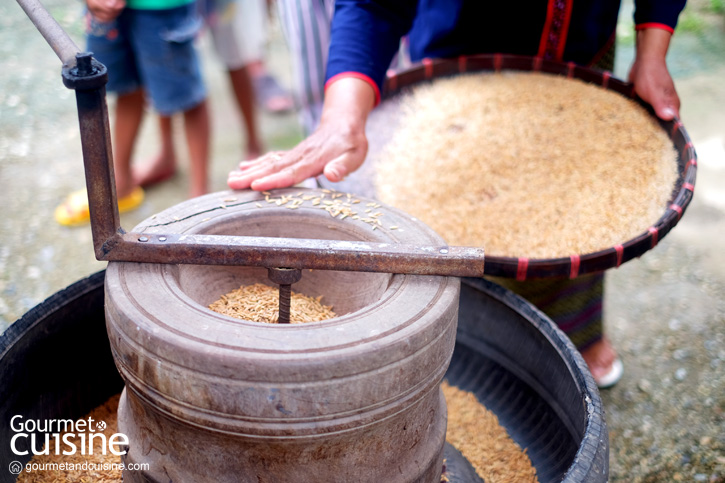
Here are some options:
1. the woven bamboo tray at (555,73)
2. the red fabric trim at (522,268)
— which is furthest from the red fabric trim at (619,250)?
the red fabric trim at (522,268)

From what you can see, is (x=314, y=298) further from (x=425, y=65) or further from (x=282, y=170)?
(x=425, y=65)

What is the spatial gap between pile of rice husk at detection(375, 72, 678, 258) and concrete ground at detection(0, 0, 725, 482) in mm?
1094

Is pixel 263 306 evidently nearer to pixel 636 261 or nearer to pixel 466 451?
pixel 466 451

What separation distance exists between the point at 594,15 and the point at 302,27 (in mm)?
1658

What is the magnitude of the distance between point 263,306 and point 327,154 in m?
0.47

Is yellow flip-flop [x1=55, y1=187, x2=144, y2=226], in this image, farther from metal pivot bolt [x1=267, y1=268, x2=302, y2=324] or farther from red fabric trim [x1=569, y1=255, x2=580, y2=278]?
red fabric trim [x1=569, y1=255, x2=580, y2=278]

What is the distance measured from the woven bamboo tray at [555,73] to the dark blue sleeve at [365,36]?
0.54 ft

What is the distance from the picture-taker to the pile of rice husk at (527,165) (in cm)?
181

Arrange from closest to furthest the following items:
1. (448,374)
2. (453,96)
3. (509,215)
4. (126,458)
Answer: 1. (126,458)
2. (509,215)
3. (448,374)
4. (453,96)

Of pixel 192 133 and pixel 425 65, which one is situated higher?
pixel 425 65

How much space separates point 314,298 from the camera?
1.80 meters

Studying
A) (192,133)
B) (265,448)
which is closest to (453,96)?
(265,448)

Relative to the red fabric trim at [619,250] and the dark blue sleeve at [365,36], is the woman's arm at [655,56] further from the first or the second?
the dark blue sleeve at [365,36]

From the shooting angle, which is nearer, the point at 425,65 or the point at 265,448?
the point at 265,448
